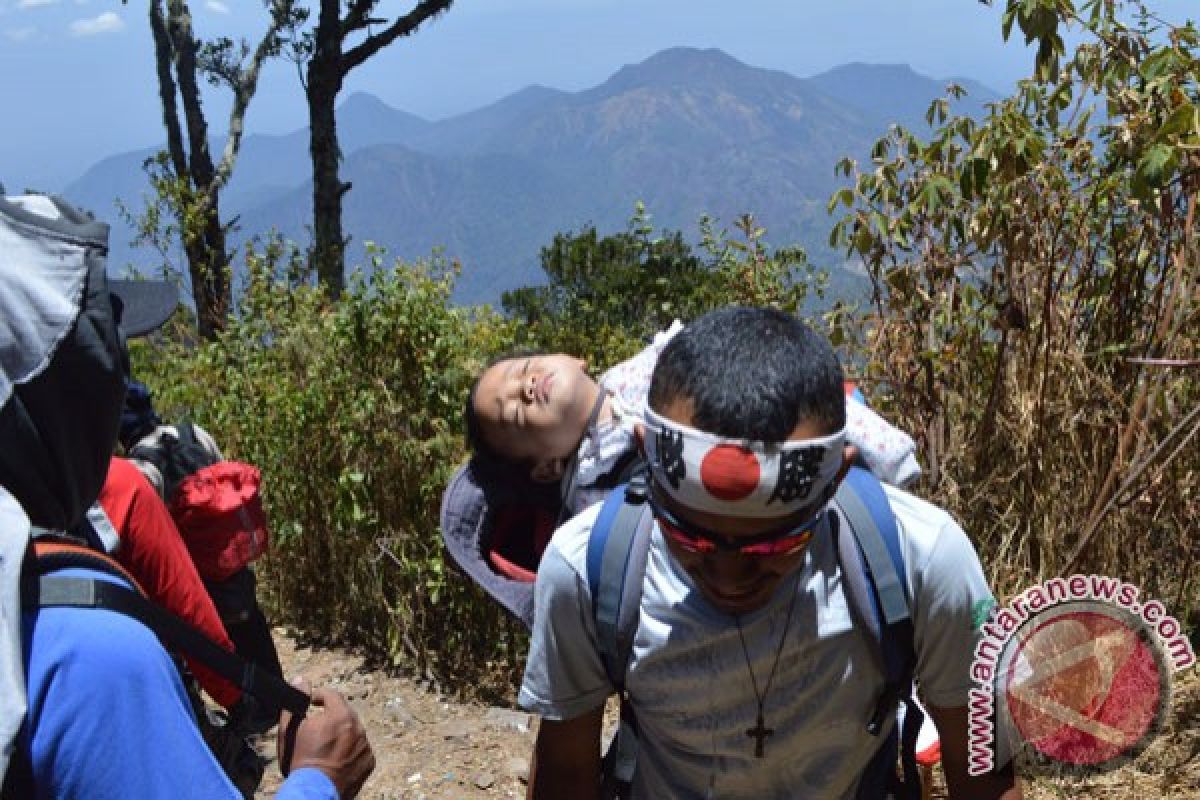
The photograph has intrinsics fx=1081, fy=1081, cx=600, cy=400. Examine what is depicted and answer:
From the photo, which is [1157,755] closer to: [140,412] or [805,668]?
[805,668]

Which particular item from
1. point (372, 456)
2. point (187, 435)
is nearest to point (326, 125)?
point (372, 456)

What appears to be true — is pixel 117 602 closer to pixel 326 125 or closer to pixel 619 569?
pixel 619 569

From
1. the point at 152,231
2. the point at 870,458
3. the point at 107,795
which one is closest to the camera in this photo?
the point at 107,795

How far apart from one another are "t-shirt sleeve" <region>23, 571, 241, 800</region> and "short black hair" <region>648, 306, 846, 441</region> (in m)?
0.71

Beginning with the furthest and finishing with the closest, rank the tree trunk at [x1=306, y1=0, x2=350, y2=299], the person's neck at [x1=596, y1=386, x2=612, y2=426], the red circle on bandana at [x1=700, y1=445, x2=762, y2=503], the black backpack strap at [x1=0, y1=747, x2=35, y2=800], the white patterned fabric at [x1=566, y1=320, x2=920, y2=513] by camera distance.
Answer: the tree trunk at [x1=306, y1=0, x2=350, y2=299] → the person's neck at [x1=596, y1=386, x2=612, y2=426] → the white patterned fabric at [x1=566, y1=320, x2=920, y2=513] → the red circle on bandana at [x1=700, y1=445, x2=762, y2=503] → the black backpack strap at [x1=0, y1=747, x2=35, y2=800]

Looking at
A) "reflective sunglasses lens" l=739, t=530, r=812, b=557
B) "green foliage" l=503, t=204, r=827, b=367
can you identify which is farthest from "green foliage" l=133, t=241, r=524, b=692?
"reflective sunglasses lens" l=739, t=530, r=812, b=557

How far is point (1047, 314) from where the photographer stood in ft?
10.3

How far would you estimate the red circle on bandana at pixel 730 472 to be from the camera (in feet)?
4.50

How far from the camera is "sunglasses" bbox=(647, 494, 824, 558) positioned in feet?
4.65

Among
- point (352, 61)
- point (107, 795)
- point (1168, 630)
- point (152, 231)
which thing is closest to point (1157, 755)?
point (1168, 630)

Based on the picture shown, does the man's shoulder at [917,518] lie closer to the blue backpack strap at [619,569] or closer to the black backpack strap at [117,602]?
the blue backpack strap at [619,569]

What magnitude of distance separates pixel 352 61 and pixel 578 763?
19139 mm

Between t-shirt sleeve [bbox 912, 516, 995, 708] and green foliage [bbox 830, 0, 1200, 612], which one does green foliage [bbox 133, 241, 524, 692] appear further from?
t-shirt sleeve [bbox 912, 516, 995, 708]

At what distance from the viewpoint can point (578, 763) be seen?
172cm
